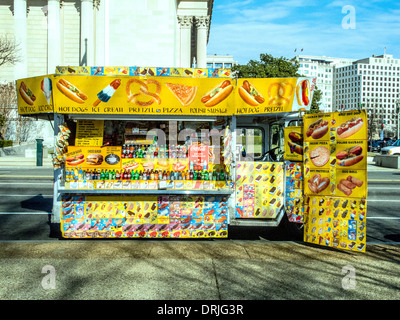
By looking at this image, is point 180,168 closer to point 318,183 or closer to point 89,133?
point 89,133

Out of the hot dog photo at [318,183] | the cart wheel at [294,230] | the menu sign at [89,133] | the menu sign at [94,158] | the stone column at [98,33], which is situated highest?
the stone column at [98,33]

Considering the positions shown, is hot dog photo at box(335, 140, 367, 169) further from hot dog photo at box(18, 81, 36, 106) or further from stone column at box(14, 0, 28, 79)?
stone column at box(14, 0, 28, 79)

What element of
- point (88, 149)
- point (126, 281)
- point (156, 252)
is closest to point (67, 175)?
point (88, 149)

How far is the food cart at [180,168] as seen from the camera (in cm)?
671

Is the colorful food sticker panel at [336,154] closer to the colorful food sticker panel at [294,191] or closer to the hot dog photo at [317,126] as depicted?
the hot dog photo at [317,126]

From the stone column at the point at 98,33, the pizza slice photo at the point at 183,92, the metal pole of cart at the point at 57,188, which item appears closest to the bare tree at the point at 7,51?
the stone column at the point at 98,33

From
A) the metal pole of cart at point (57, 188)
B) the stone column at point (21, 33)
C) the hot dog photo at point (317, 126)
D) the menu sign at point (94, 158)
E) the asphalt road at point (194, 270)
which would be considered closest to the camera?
the asphalt road at point (194, 270)

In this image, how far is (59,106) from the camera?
6.89 meters

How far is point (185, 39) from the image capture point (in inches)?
2105

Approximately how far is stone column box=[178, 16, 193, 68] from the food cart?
45.3 m

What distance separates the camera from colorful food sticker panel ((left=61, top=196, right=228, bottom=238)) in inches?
275

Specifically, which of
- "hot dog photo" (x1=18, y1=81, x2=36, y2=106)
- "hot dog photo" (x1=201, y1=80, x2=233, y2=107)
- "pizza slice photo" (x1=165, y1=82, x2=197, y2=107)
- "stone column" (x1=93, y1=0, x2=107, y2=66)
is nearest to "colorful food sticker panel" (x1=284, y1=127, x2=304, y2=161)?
"hot dog photo" (x1=201, y1=80, x2=233, y2=107)

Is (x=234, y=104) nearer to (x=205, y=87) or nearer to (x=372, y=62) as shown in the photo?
(x=205, y=87)

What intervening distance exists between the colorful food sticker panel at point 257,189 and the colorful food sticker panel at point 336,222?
0.92 m
